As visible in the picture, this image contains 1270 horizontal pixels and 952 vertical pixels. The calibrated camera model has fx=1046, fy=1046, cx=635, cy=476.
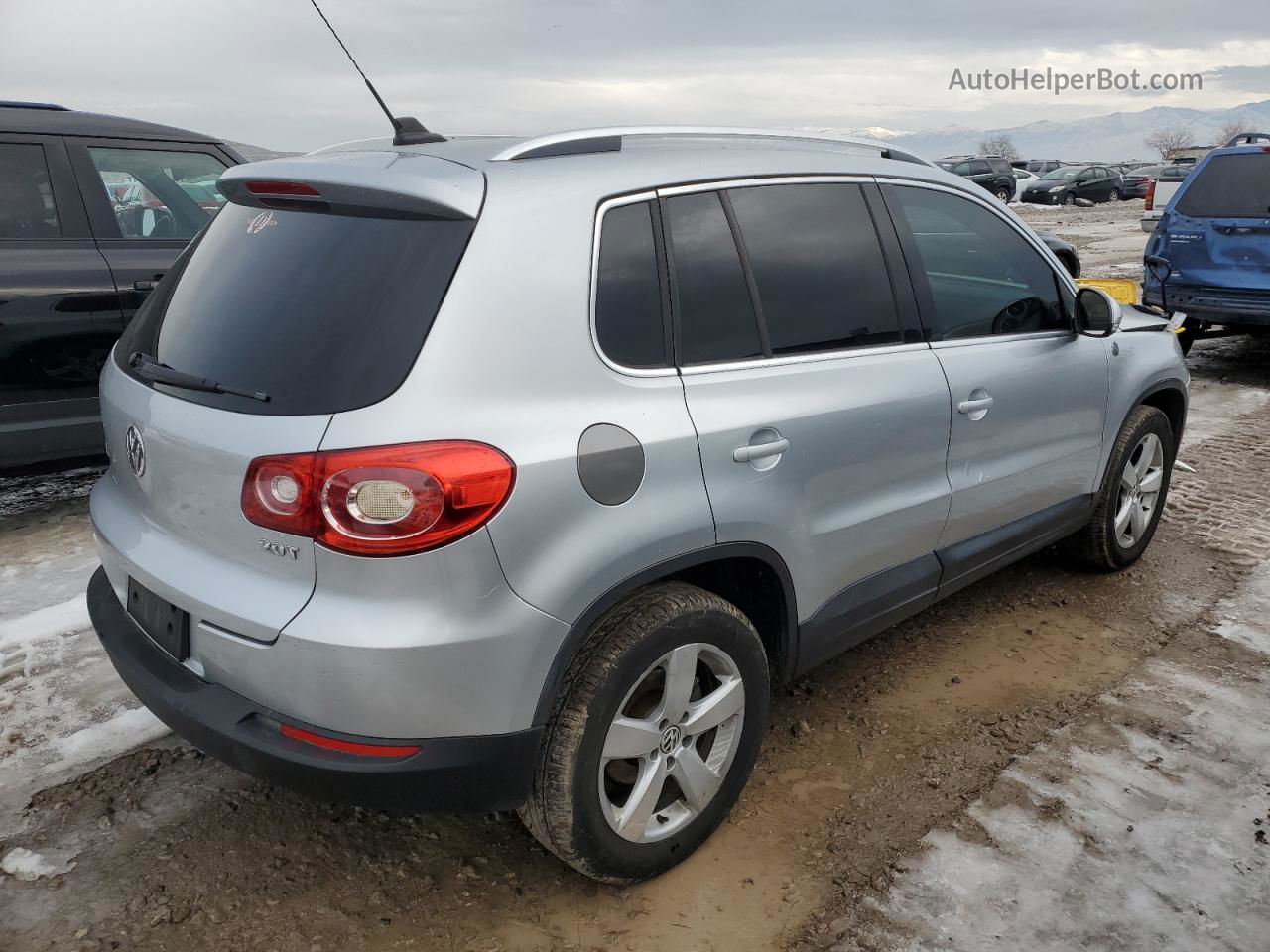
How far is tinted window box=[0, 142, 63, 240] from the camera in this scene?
4.94 meters

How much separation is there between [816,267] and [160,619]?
1923 millimetres

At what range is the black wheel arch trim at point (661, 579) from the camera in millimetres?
2230

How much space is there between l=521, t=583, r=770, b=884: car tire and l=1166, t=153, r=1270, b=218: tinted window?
736cm

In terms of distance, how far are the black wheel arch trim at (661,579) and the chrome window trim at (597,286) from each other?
0.43 meters

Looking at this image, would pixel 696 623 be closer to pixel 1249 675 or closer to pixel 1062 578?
pixel 1249 675

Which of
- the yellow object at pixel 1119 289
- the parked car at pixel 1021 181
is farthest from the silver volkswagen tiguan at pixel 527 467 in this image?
the parked car at pixel 1021 181

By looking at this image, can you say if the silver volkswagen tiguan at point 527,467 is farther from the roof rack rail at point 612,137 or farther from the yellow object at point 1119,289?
the yellow object at point 1119,289

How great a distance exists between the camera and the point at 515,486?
2.10 meters

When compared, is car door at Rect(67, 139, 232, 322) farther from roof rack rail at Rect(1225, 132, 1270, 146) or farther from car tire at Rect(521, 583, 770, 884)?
roof rack rail at Rect(1225, 132, 1270, 146)

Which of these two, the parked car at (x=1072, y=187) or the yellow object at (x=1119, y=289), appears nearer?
the yellow object at (x=1119, y=289)

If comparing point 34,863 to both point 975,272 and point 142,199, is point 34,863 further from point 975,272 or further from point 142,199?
point 142,199

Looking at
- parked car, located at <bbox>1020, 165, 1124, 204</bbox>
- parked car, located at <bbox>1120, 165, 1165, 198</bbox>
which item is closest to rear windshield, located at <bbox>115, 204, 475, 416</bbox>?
parked car, located at <bbox>1020, 165, 1124, 204</bbox>

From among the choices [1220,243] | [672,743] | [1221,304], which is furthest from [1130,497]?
[1220,243]

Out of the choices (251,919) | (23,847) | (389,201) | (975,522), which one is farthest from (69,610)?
(975,522)
